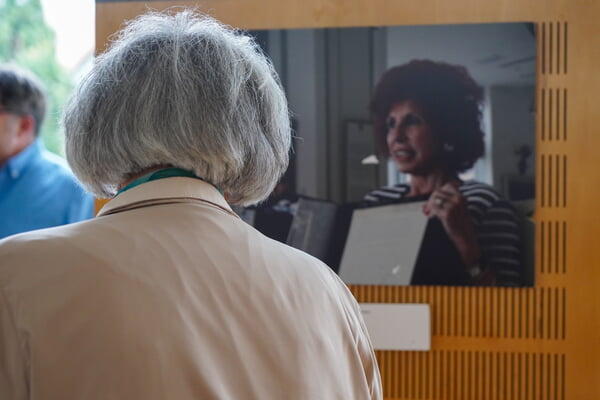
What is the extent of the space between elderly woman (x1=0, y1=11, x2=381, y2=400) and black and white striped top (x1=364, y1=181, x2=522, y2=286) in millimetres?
628

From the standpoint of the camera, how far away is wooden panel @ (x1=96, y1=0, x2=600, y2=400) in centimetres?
148

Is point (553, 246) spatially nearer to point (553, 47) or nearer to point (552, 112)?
point (552, 112)

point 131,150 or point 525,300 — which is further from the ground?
point 131,150

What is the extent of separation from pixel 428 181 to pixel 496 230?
0.15 meters

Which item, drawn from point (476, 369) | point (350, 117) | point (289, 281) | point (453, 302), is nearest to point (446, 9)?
point (350, 117)

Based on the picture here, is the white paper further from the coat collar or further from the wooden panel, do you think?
the coat collar

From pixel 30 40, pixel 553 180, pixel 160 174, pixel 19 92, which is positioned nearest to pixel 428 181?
pixel 553 180

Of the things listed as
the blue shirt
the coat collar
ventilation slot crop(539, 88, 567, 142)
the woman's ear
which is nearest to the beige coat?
the coat collar

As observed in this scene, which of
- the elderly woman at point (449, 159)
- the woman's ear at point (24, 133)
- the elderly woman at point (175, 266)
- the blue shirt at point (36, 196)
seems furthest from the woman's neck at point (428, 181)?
the woman's ear at point (24, 133)

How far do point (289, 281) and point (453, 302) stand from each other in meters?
0.76

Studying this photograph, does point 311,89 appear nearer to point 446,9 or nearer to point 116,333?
point 446,9

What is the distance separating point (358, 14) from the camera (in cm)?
154

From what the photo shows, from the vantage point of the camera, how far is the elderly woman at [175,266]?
2.32ft

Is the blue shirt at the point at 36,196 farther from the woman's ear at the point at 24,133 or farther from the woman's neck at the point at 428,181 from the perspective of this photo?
the woman's neck at the point at 428,181
